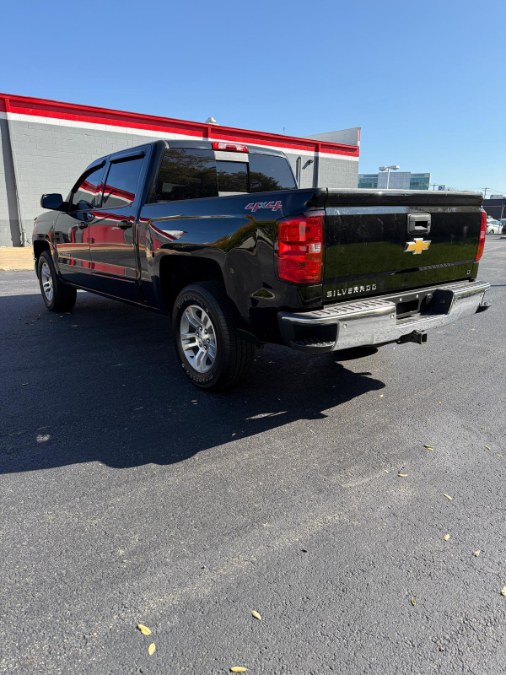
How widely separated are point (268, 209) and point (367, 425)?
1.73m

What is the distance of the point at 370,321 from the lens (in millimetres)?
3396

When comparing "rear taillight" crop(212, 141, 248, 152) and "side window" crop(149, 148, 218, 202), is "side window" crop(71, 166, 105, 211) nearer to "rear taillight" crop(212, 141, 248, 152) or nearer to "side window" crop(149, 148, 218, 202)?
"side window" crop(149, 148, 218, 202)

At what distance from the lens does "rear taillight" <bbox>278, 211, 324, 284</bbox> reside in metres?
3.17

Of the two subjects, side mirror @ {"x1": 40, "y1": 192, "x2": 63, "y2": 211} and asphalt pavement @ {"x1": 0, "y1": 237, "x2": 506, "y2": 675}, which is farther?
side mirror @ {"x1": 40, "y1": 192, "x2": 63, "y2": 211}

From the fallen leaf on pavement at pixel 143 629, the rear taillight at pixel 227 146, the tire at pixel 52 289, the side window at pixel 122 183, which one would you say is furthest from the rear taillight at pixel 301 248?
Result: the tire at pixel 52 289

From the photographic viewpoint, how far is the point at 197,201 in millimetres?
4016

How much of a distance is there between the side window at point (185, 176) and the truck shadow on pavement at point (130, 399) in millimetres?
1667

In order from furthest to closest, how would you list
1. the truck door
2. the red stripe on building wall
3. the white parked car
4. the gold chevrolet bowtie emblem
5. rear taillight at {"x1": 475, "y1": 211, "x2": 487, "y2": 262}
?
the white parked car < the red stripe on building wall < the truck door < rear taillight at {"x1": 475, "y1": 211, "x2": 487, "y2": 262} < the gold chevrolet bowtie emblem

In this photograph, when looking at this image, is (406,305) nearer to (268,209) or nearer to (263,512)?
(268,209)

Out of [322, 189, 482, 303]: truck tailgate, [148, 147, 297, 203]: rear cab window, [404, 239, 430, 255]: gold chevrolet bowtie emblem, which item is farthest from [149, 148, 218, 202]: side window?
[404, 239, 430, 255]: gold chevrolet bowtie emblem

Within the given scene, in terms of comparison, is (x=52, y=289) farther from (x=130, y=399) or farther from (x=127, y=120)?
(x=127, y=120)

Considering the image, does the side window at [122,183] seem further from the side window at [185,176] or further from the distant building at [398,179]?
the distant building at [398,179]

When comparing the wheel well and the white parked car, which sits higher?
the wheel well

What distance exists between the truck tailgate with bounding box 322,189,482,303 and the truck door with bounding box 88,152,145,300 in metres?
2.23
